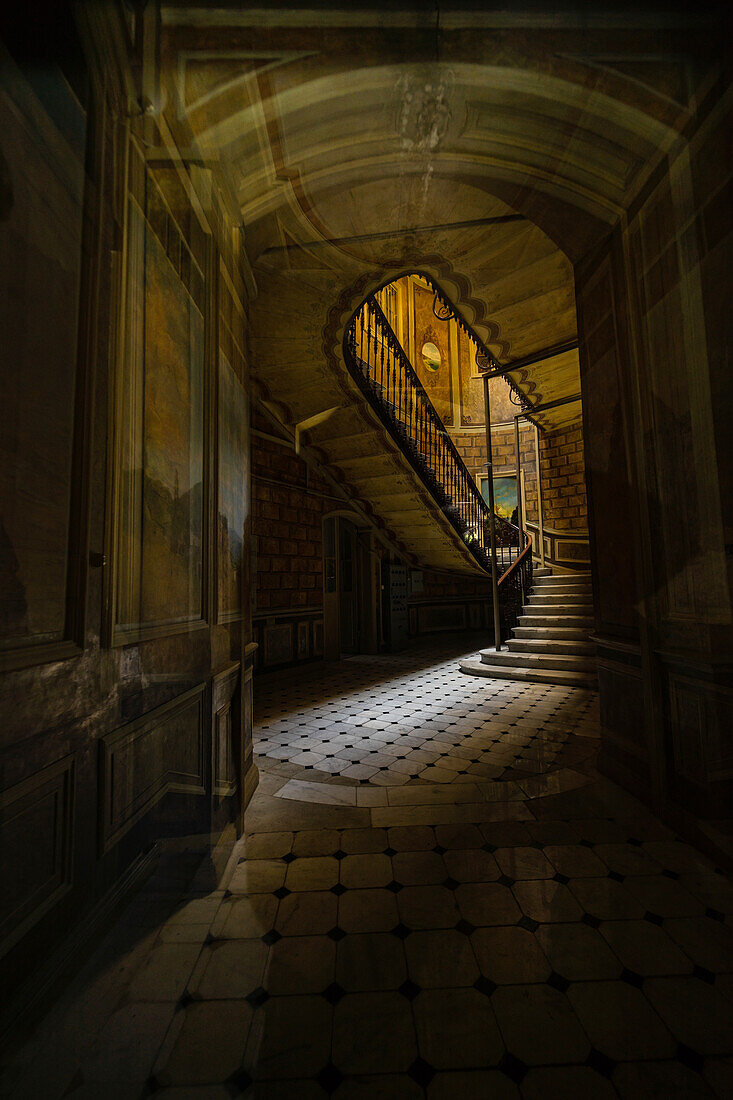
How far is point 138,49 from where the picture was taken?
1.89m

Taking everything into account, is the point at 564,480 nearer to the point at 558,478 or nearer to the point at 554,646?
the point at 558,478

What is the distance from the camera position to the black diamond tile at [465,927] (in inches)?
70.9

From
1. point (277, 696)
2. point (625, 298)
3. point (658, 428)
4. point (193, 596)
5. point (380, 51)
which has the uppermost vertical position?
point (380, 51)

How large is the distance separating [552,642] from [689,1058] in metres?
5.67

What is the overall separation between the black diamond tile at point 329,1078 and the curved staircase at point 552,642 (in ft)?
16.9

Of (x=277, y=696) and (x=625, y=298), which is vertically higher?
(x=625, y=298)

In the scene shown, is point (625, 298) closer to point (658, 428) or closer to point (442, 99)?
point (658, 428)

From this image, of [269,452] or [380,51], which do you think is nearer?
[380,51]

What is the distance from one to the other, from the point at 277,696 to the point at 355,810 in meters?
3.18

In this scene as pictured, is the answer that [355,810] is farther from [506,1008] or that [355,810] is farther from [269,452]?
[269,452]

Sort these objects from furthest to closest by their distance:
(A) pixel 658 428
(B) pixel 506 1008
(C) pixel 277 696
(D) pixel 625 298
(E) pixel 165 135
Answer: (C) pixel 277 696 < (D) pixel 625 298 < (A) pixel 658 428 < (E) pixel 165 135 < (B) pixel 506 1008

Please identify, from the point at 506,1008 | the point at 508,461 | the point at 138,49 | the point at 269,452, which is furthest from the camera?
the point at 508,461

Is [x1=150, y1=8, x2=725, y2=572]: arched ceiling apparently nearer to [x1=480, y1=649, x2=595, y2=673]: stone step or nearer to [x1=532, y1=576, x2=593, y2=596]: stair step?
[x1=480, y1=649, x2=595, y2=673]: stone step

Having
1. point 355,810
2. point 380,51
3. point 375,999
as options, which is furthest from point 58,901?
point 380,51
